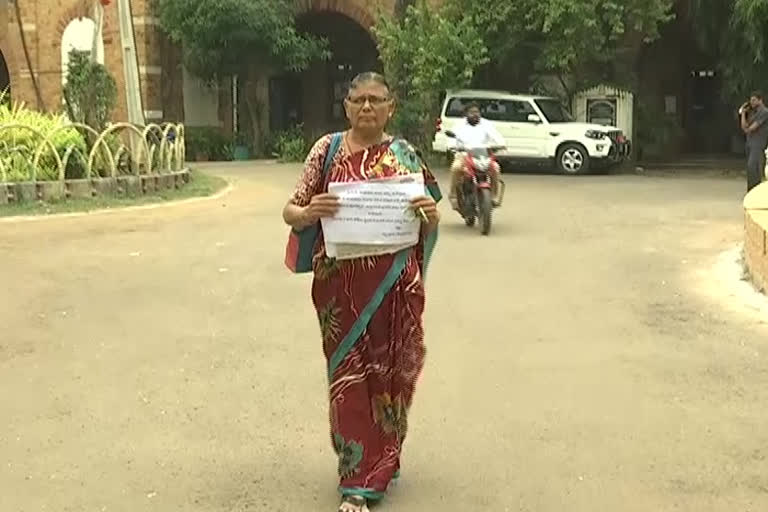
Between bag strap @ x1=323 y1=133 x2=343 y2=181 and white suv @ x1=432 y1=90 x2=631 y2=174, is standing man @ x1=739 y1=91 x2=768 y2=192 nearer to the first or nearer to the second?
white suv @ x1=432 y1=90 x2=631 y2=174

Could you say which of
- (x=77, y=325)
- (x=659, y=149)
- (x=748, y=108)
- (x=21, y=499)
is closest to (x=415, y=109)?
(x=659, y=149)

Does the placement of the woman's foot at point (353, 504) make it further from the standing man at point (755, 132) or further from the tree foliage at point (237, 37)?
the tree foliage at point (237, 37)

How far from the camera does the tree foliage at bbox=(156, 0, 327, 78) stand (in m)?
25.3

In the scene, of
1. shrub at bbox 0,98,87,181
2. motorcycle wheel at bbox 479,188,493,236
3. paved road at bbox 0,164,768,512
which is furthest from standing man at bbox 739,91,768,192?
shrub at bbox 0,98,87,181

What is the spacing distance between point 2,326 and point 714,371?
5000mm

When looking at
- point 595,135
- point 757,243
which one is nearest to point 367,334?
point 757,243

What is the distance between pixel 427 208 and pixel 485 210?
8.25m

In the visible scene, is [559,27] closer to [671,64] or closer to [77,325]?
[671,64]

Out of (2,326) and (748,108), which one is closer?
(2,326)

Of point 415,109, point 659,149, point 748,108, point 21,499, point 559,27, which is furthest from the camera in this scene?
point 659,149

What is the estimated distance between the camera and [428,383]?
609 centimetres

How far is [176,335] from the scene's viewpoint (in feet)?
24.2

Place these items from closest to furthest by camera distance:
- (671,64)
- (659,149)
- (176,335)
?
(176,335) → (659,149) → (671,64)

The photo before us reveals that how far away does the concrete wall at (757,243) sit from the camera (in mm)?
8438
